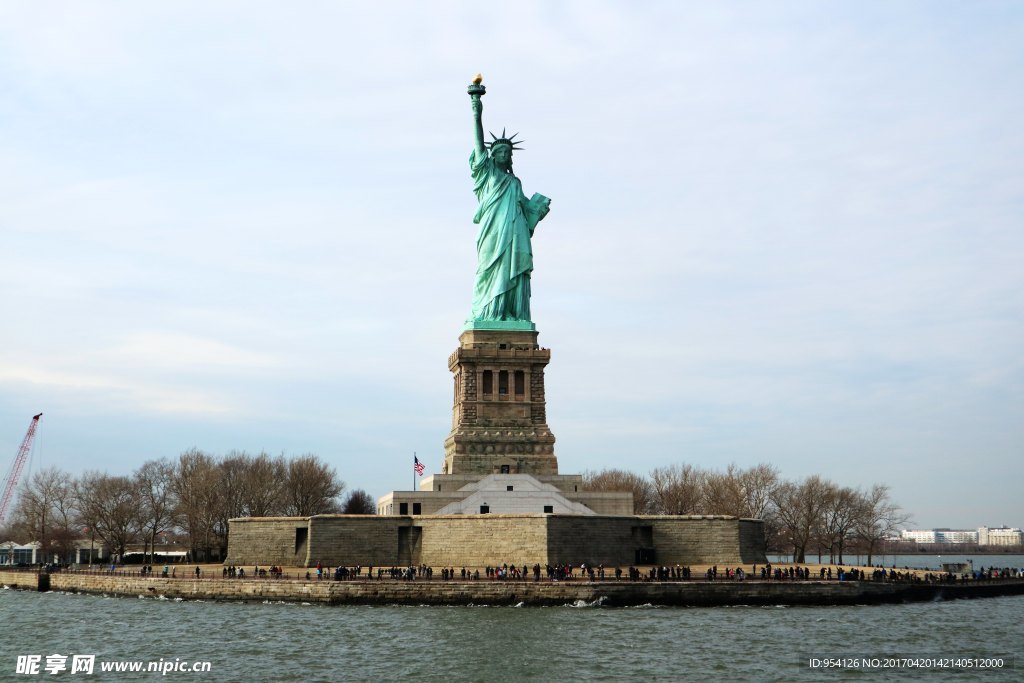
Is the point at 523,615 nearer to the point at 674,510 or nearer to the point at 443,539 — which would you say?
the point at 443,539

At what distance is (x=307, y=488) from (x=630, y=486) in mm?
25934

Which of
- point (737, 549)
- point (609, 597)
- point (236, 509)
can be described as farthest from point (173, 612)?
point (236, 509)

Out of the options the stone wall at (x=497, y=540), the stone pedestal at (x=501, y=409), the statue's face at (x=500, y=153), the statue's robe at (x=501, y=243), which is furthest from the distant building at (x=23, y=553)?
the statue's face at (x=500, y=153)

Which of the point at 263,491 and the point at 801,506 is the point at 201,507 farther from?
the point at 801,506

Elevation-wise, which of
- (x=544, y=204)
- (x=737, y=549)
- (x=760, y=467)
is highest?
(x=544, y=204)

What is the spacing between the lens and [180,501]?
3322 inches

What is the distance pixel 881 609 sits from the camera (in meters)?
50.9

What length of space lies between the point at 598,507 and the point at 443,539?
9713 mm

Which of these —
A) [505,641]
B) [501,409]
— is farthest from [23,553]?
[505,641]

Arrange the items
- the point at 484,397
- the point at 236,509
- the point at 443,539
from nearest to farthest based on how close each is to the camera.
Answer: the point at 443,539
the point at 484,397
the point at 236,509

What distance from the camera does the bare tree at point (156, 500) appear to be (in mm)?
85312

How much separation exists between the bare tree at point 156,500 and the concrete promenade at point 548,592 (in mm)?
30878

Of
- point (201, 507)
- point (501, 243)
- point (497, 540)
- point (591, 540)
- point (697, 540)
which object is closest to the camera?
point (497, 540)

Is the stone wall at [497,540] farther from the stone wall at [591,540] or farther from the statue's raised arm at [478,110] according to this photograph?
the statue's raised arm at [478,110]
